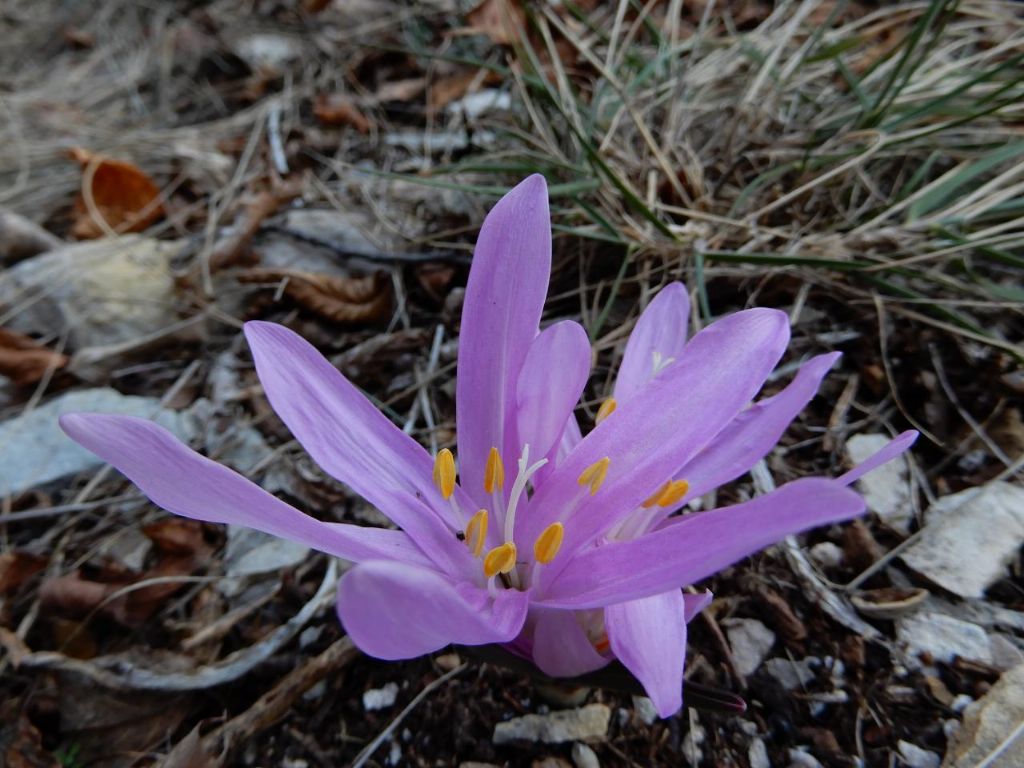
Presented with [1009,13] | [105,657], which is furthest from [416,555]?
[1009,13]

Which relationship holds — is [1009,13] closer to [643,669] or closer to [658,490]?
[658,490]

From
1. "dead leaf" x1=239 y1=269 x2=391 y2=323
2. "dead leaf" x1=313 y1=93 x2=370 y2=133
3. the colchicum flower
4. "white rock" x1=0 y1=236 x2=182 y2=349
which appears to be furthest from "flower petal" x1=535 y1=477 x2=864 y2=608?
"dead leaf" x1=313 y1=93 x2=370 y2=133

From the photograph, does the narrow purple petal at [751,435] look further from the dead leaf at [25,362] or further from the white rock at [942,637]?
the dead leaf at [25,362]

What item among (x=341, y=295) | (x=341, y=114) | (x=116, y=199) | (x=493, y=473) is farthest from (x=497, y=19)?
(x=493, y=473)

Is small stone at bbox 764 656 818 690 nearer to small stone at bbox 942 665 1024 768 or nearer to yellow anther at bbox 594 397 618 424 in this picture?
small stone at bbox 942 665 1024 768

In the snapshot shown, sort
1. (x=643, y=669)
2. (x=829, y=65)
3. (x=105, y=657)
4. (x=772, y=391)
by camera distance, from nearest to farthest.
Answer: (x=643, y=669), (x=105, y=657), (x=772, y=391), (x=829, y=65)

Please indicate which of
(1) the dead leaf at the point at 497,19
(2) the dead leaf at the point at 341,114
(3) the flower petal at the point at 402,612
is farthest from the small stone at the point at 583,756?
(2) the dead leaf at the point at 341,114
